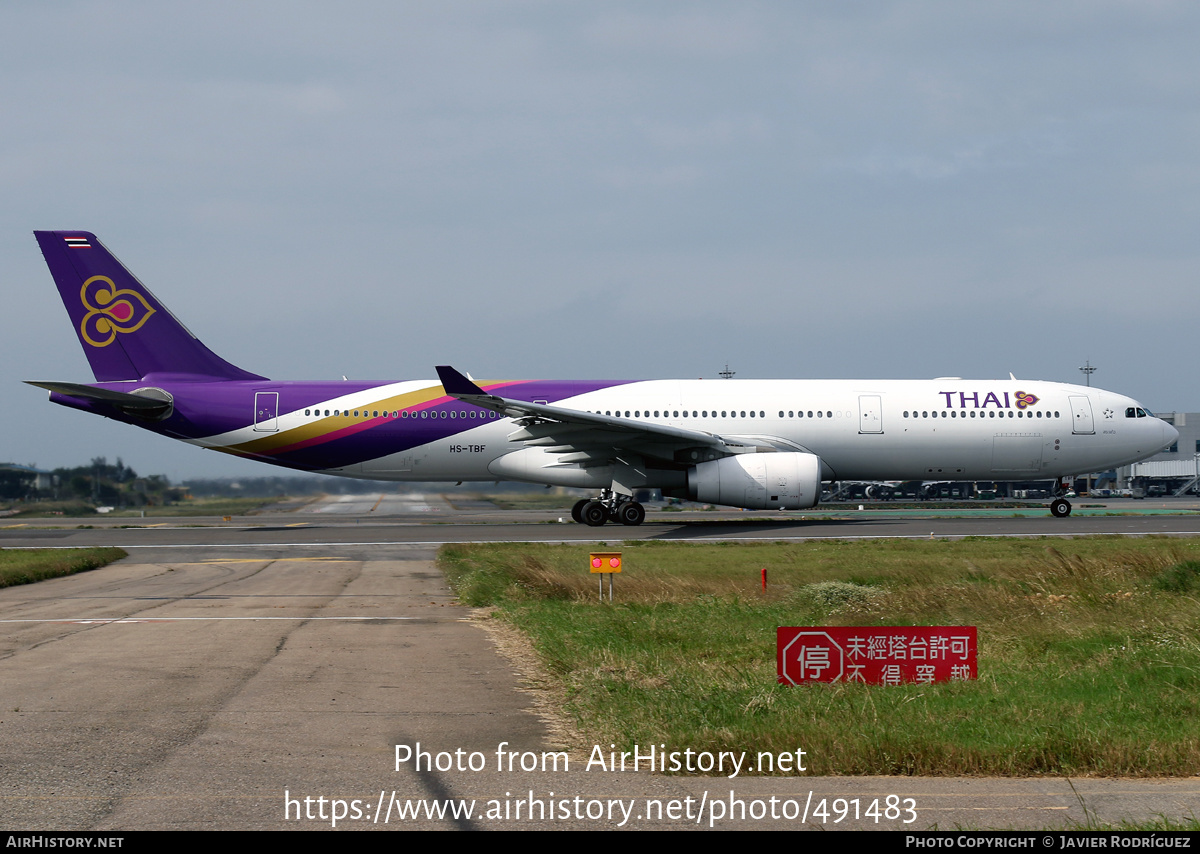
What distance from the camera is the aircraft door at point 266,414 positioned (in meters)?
30.5

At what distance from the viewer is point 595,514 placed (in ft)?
102

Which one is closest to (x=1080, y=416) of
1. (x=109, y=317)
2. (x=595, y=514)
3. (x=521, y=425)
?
(x=595, y=514)

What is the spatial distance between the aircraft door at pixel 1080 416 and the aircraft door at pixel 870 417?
6.25 metres

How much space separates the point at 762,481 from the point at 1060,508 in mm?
12158

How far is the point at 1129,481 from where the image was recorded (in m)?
92.0

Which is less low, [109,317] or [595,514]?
[109,317]

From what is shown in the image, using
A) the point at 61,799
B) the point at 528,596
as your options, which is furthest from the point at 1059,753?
the point at 528,596

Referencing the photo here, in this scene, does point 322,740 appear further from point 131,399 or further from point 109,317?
point 109,317

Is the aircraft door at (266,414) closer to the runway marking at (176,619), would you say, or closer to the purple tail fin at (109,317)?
the purple tail fin at (109,317)

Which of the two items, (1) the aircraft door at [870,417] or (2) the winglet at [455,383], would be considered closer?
(2) the winglet at [455,383]

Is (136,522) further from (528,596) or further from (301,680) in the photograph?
(301,680)

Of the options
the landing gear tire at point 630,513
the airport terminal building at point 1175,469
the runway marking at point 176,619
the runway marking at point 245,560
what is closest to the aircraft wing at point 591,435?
the landing gear tire at point 630,513

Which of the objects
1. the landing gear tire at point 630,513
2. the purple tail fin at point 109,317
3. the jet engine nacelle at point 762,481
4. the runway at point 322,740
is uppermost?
the purple tail fin at point 109,317

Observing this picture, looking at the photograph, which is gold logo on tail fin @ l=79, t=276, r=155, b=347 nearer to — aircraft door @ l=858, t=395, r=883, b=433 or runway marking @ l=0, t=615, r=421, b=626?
runway marking @ l=0, t=615, r=421, b=626
